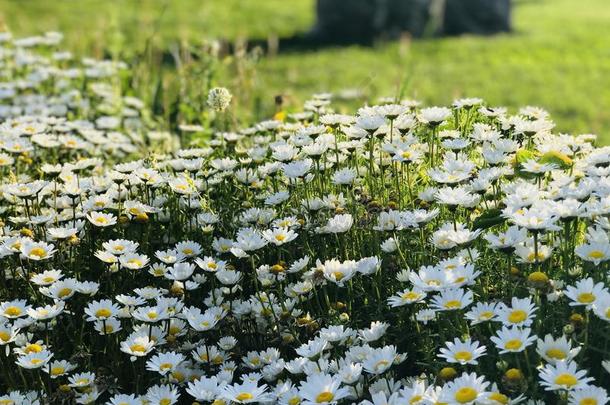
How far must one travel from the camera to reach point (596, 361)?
8.18 feet

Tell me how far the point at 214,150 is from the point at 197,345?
1340 mm

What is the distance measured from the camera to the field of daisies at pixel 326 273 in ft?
8.02

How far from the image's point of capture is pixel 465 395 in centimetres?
216

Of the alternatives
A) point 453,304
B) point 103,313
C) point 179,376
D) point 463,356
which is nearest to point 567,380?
point 463,356

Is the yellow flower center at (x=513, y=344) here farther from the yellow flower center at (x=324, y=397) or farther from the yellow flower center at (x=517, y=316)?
the yellow flower center at (x=324, y=397)

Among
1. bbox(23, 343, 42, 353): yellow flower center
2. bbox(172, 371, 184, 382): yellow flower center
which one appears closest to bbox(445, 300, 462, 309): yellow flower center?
bbox(172, 371, 184, 382): yellow flower center

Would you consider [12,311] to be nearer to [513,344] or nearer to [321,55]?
[513,344]

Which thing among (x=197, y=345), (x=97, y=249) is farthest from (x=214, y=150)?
(x=197, y=345)

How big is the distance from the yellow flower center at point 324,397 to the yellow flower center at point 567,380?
54 cm

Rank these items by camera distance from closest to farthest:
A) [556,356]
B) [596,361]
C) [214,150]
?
[556,356] → [596,361] → [214,150]

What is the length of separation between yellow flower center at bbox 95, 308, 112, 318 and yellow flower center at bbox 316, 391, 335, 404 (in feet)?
2.83

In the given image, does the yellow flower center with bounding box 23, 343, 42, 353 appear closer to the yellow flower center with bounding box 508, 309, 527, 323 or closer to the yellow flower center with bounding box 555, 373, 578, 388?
the yellow flower center with bounding box 508, 309, 527, 323

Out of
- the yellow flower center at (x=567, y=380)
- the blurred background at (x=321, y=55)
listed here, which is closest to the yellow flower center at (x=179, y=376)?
the yellow flower center at (x=567, y=380)

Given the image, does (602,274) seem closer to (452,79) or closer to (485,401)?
(485,401)
